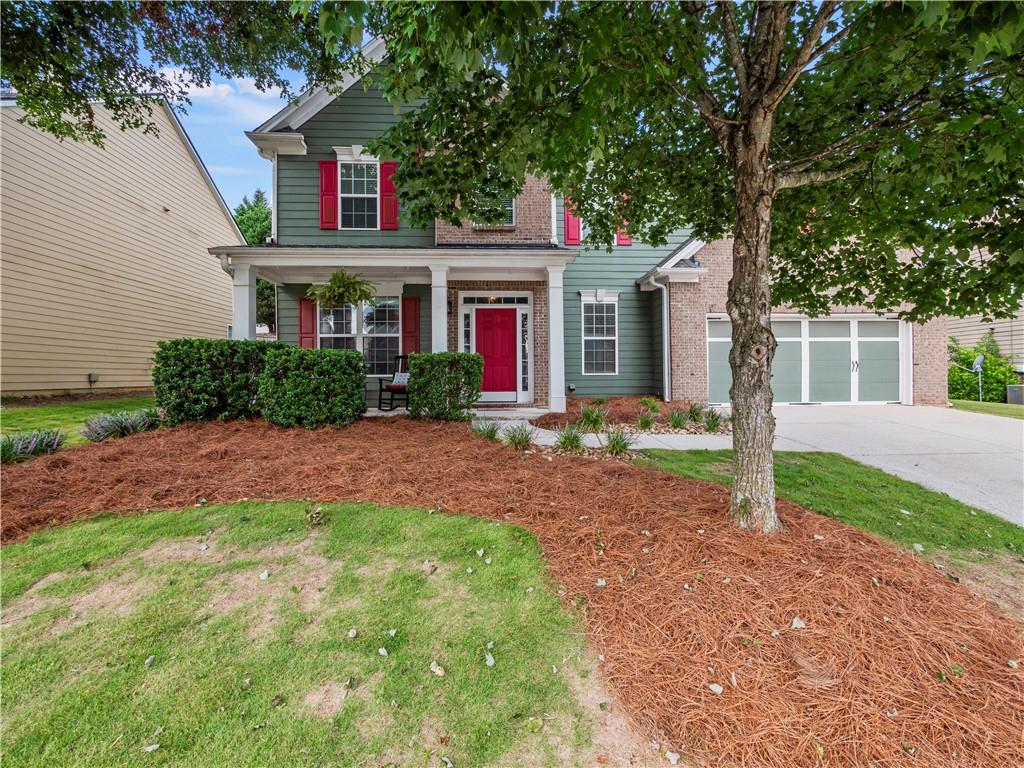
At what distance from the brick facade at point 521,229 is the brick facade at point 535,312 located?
91cm

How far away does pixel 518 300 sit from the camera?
10016 mm

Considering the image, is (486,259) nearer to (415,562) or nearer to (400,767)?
(415,562)

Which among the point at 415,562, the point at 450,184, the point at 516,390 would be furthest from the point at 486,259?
→ the point at 415,562

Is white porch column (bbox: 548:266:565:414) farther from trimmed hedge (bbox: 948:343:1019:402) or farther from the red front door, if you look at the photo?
trimmed hedge (bbox: 948:343:1019:402)

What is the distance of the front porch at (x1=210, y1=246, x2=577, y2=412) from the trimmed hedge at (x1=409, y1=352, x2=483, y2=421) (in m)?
1.26

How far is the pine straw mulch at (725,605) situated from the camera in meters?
1.64

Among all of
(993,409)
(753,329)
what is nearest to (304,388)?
(753,329)

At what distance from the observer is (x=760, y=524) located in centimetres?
291

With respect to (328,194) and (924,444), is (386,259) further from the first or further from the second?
(924,444)

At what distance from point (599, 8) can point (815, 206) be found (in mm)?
3210

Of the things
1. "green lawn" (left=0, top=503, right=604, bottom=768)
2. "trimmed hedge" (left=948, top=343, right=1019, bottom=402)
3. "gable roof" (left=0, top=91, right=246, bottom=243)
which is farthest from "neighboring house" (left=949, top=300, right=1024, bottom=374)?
"gable roof" (left=0, top=91, right=246, bottom=243)

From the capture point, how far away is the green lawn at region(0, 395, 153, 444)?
6336 mm

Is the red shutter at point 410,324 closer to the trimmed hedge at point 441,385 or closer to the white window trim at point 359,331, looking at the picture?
the white window trim at point 359,331

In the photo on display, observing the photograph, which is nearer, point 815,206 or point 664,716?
point 664,716
